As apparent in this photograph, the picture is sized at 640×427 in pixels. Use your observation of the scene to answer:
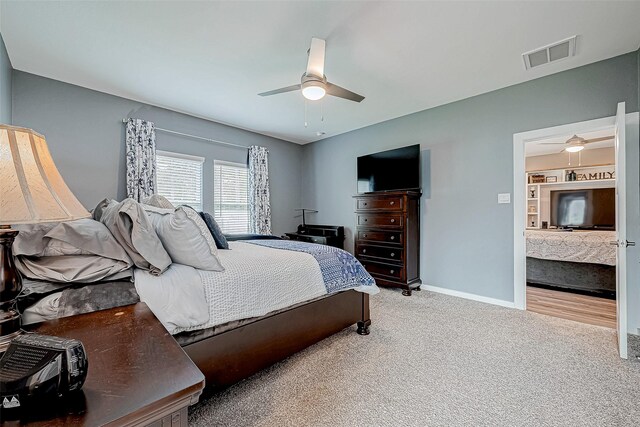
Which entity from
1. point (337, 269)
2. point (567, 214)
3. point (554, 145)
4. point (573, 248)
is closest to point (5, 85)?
point (337, 269)

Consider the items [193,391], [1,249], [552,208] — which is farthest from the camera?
[552,208]

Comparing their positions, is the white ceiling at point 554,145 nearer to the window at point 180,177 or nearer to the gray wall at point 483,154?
the gray wall at point 483,154

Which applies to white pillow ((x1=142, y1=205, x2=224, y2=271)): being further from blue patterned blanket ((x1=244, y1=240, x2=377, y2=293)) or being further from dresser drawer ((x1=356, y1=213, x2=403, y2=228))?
dresser drawer ((x1=356, y1=213, x2=403, y2=228))

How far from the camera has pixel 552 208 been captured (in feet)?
19.1

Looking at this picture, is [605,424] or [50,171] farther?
[605,424]

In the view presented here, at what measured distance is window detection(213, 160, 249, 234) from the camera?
15.1ft

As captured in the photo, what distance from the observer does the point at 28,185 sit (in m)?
0.80

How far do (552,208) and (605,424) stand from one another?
18.4ft

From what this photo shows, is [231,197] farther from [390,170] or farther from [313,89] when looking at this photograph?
[313,89]

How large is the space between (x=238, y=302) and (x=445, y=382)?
1452mm

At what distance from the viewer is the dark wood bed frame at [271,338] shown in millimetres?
1553

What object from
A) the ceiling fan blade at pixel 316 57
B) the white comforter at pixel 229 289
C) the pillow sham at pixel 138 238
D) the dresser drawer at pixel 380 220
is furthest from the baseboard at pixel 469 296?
the pillow sham at pixel 138 238

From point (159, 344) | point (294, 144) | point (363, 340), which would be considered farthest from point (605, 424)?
point (294, 144)

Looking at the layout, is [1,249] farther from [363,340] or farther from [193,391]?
[363,340]
